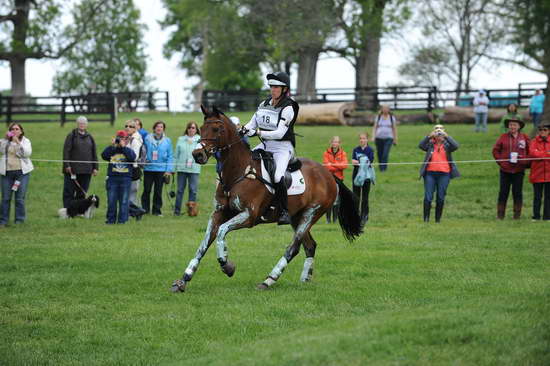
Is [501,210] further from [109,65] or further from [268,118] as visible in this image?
[109,65]

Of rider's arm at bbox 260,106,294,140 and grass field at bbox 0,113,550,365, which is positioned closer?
grass field at bbox 0,113,550,365

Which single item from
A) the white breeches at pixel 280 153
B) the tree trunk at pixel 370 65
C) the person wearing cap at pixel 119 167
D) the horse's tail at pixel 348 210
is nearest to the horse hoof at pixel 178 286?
the white breeches at pixel 280 153

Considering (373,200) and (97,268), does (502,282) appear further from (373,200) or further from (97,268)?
(373,200)

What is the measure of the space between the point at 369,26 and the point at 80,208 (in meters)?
28.8

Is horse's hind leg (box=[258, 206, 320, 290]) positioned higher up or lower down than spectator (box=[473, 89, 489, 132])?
lower down

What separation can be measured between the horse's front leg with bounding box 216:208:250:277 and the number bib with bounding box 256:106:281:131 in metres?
1.14

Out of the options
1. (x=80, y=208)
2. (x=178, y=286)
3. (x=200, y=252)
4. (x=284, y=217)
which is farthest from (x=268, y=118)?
(x=80, y=208)

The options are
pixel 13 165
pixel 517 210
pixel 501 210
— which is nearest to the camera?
pixel 13 165

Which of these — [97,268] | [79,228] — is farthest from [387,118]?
[97,268]

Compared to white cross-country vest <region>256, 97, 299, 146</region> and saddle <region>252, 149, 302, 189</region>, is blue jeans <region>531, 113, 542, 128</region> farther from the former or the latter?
white cross-country vest <region>256, 97, 299, 146</region>

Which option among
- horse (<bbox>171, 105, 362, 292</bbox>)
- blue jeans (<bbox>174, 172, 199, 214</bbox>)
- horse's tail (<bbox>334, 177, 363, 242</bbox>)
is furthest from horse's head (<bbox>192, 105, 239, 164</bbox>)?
blue jeans (<bbox>174, 172, 199, 214</bbox>)

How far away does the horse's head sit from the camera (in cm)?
1025

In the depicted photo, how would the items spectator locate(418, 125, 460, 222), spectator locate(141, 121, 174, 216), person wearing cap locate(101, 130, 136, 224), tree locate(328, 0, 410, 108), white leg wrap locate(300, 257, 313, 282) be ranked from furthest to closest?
tree locate(328, 0, 410, 108)
spectator locate(141, 121, 174, 216)
spectator locate(418, 125, 460, 222)
person wearing cap locate(101, 130, 136, 224)
white leg wrap locate(300, 257, 313, 282)

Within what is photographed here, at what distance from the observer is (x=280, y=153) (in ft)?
36.4
